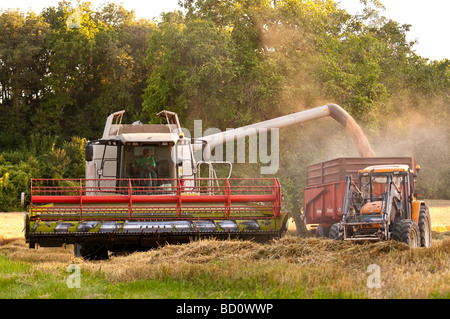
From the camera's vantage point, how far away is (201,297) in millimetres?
7934

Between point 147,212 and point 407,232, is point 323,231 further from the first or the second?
point 147,212

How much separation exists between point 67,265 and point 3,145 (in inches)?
1427

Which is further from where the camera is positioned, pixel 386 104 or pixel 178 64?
pixel 386 104

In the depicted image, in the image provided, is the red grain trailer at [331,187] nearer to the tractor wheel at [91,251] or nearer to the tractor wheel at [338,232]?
the tractor wheel at [338,232]

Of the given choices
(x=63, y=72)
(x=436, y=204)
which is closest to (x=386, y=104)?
(x=436, y=204)

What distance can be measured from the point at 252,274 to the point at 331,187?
8.74 metres

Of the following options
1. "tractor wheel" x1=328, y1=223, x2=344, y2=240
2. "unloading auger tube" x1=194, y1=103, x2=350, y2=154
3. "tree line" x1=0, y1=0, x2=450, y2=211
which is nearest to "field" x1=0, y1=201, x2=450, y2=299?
"tractor wheel" x1=328, y1=223, x2=344, y2=240

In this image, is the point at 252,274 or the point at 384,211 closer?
the point at 252,274

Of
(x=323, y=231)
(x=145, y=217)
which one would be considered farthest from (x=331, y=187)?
(x=145, y=217)

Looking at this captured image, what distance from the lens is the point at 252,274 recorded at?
28.6ft

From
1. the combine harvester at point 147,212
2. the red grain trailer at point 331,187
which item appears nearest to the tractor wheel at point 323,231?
the red grain trailer at point 331,187

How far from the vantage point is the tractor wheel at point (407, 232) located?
12617 millimetres

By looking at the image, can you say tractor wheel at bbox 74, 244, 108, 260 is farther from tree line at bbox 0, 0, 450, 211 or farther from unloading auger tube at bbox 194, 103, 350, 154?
tree line at bbox 0, 0, 450, 211
